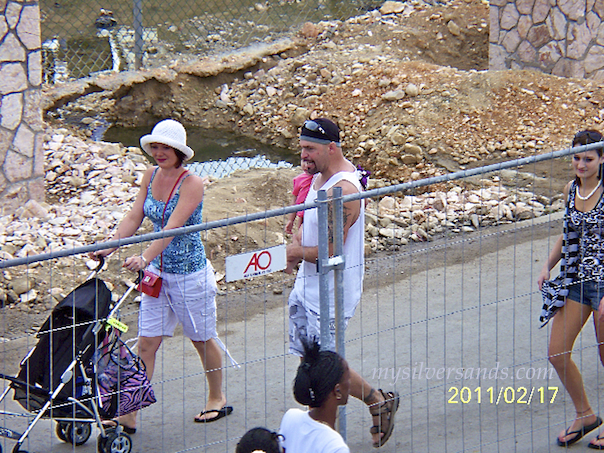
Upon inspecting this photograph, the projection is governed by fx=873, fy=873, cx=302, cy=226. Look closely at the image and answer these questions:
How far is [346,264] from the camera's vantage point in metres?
4.29

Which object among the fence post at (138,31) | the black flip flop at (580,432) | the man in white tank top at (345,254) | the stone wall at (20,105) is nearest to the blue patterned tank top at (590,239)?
the black flip flop at (580,432)

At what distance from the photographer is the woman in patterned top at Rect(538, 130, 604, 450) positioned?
14.3 ft

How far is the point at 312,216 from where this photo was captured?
431cm

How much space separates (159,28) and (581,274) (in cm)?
1119

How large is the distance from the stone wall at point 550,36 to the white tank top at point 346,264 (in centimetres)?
703

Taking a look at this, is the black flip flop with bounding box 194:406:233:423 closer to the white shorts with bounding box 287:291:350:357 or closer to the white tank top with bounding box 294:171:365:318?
the white shorts with bounding box 287:291:350:357

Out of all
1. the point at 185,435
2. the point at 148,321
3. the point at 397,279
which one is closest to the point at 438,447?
the point at 185,435

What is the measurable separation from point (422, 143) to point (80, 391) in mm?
6300

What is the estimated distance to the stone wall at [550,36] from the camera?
1038 cm

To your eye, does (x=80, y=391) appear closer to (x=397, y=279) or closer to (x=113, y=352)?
(x=113, y=352)

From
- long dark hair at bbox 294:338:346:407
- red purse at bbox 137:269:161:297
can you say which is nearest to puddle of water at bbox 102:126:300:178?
red purse at bbox 137:269:161:297

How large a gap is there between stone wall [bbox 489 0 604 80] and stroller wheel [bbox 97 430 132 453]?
8.03 metres

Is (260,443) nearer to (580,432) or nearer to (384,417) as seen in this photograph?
(384,417)

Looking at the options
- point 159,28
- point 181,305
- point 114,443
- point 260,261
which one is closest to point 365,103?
point 159,28
